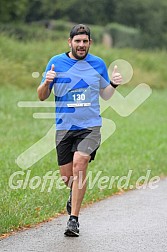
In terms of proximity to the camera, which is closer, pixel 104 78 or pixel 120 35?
pixel 104 78

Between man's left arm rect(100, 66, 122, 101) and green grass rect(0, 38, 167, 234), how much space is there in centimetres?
163

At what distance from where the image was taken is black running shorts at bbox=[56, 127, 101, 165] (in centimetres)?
785

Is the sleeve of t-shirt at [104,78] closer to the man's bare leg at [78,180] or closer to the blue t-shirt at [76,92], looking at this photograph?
the blue t-shirt at [76,92]

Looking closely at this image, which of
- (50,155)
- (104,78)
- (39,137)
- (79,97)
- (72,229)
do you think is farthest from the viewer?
(39,137)

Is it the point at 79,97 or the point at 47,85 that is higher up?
the point at 47,85

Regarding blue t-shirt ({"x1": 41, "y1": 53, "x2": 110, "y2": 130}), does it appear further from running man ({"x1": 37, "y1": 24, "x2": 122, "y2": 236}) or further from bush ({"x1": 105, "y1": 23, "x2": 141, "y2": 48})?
bush ({"x1": 105, "y1": 23, "x2": 141, "y2": 48})

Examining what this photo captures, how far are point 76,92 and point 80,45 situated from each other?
0.49m

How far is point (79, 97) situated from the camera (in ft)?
25.5

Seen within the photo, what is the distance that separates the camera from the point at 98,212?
9203 mm

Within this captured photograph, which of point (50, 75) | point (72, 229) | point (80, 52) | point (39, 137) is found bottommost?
point (39, 137)

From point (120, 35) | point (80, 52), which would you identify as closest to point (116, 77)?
point (80, 52)

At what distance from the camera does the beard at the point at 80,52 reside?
309 inches

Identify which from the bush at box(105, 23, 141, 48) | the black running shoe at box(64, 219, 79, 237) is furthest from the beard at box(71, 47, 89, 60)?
the bush at box(105, 23, 141, 48)

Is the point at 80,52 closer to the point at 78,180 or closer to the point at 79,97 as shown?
the point at 79,97
